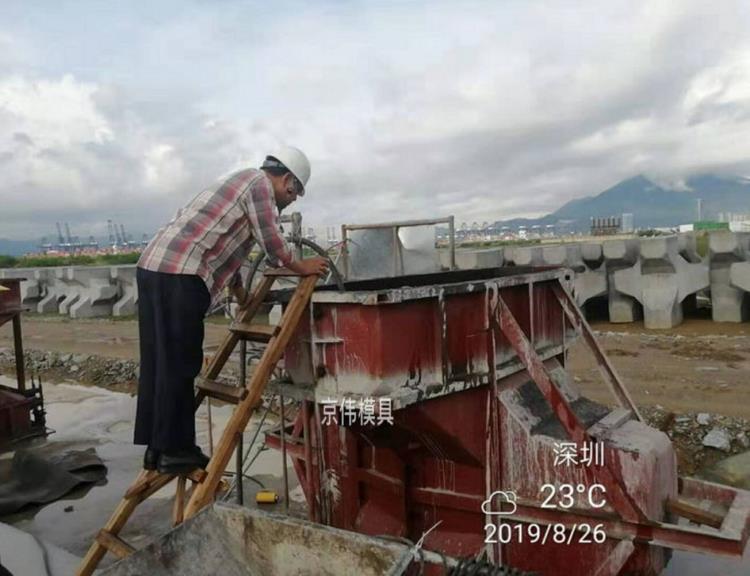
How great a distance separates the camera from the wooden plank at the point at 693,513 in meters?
3.65

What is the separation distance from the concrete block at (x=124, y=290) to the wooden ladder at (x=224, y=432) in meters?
17.6

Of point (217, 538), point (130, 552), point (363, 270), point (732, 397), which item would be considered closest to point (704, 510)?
point (217, 538)

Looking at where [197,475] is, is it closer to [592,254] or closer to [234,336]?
[234,336]

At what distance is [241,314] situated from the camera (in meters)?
3.79

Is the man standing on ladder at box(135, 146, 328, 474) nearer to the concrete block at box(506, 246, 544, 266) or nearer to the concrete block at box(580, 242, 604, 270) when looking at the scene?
the concrete block at box(506, 246, 544, 266)

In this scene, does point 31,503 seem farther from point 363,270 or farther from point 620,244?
point 620,244

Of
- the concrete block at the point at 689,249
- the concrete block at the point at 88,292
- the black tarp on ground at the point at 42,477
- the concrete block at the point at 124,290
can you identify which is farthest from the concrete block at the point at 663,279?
the concrete block at the point at 88,292

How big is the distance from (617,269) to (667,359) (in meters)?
3.73

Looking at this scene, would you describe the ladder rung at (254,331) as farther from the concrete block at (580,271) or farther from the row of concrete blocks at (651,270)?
the concrete block at (580,271)

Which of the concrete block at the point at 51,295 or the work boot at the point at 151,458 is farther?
the concrete block at the point at 51,295

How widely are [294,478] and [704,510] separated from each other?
3550 mm

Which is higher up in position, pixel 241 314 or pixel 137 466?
pixel 241 314

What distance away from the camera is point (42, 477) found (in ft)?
20.4

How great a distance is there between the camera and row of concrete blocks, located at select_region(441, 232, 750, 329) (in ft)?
40.2
